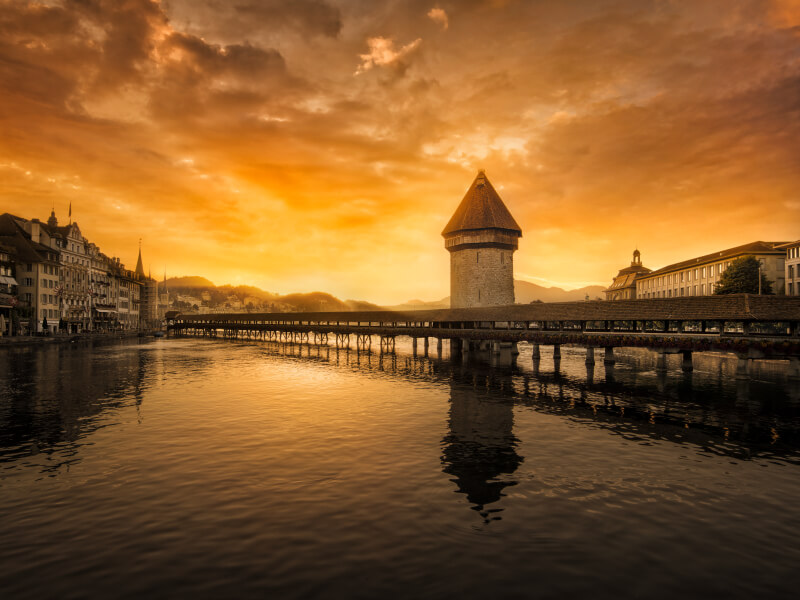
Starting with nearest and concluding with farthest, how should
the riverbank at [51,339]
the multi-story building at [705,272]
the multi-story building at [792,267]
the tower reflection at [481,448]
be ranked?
the tower reflection at [481,448], the riverbank at [51,339], the multi-story building at [792,267], the multi-story building at [705,272]

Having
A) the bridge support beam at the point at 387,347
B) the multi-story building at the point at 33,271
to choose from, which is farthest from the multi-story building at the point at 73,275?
the bridge support beam at the point at 387,347

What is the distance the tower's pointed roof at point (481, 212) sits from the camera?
210ft

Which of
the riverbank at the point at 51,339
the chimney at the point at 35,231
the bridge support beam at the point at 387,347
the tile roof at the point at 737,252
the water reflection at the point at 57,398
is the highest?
the chimney at the point at 35,231

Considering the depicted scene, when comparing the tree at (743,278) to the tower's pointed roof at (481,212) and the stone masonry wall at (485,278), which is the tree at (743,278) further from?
the stone masonry wall at (485,278)

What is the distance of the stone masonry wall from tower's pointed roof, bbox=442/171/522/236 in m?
3.48

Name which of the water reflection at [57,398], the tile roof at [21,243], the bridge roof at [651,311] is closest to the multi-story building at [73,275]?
the tile roof at [21,243]

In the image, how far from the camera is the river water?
7.88 meters

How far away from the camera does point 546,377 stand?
3472 cm

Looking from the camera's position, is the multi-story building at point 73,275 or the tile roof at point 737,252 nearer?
the tile roof at point 737,252

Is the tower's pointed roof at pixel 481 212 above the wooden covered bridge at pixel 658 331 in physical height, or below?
above

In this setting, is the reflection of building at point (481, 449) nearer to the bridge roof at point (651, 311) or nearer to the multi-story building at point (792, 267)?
the bridge roof at point (651, 311)

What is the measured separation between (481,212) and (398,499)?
5750 cm

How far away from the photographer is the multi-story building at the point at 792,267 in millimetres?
61341

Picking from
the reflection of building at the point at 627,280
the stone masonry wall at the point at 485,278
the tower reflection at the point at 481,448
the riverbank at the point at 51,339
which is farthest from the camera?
the reflection of building at the point at 627,280
